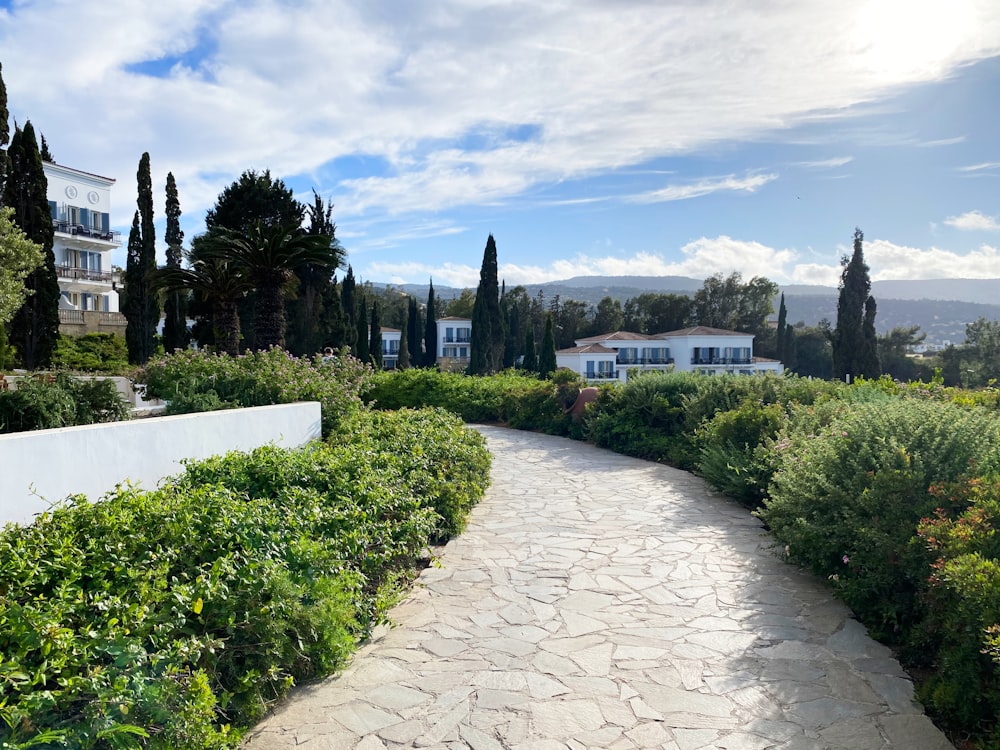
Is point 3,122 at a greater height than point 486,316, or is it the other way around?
point 3,122

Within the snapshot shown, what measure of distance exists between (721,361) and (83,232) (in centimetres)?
4987

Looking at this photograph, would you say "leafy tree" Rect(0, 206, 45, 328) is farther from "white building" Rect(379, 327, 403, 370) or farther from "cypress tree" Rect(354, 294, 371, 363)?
"white building" Rect(379, 327, 403, 370)

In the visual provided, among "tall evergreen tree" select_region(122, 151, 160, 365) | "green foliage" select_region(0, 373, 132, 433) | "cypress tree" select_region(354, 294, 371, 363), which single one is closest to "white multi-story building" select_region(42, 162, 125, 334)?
"tall evergreen tree" select_region(122, 151, 160, 365)

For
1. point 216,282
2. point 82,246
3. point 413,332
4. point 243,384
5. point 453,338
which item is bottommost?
point 243,384

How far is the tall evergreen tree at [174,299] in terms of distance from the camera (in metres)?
32.3

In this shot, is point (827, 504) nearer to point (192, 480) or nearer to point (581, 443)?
point (192, 480)

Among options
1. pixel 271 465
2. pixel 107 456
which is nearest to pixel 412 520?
pixel 271 465

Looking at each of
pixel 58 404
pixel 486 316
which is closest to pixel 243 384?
pixel 58 404

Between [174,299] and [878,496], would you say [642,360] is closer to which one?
[174,299]

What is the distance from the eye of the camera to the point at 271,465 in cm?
553

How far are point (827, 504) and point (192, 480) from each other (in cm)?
496

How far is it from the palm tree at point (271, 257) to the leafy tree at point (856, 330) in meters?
37.4

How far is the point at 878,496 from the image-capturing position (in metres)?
5.05

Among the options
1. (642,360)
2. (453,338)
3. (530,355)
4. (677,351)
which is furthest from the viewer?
(453,338)
